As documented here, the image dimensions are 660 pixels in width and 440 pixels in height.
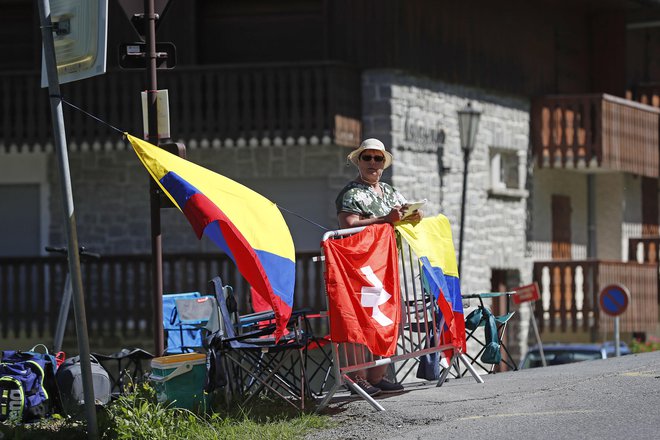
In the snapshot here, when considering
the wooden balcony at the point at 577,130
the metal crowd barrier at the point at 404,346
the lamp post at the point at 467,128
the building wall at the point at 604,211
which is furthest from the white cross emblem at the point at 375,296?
the building wall at the point at 604,211

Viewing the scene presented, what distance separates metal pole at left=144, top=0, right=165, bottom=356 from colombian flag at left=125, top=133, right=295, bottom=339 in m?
0.44

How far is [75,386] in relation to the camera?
41.2 feet

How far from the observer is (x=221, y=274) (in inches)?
1008

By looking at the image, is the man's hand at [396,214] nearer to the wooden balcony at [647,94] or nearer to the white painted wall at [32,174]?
the white painted wall at [32,174]

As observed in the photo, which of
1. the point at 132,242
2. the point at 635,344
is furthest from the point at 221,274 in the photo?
the point at 635,344

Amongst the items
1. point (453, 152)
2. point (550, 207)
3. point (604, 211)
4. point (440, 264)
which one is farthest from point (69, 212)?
point (604, 211)

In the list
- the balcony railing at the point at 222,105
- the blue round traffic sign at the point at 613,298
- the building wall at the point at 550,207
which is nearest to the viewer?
the balcony railing at the point at 222,105

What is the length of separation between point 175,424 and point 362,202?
242 cm

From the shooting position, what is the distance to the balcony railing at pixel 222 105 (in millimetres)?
25484

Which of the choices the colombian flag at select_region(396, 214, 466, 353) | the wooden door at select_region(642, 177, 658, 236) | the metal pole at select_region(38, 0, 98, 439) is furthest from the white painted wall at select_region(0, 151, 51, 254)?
the metal pole at select_region(38, 0, 98, 439)

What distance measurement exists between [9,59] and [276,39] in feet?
14.7

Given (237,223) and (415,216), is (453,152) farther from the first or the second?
(237,223)

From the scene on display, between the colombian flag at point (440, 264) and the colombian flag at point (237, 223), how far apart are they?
1006 mm

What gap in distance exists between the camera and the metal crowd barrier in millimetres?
11509
